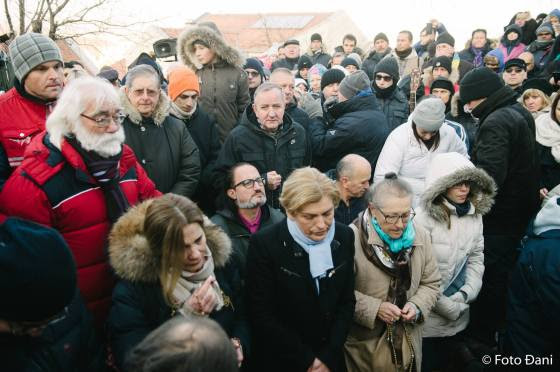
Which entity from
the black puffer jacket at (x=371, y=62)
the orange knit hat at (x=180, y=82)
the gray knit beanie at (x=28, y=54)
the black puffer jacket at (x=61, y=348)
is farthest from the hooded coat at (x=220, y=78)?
the black puffer jacket at (x=371, y=62)

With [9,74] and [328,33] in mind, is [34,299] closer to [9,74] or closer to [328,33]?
[9,74]

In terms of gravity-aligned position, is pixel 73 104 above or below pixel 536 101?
above

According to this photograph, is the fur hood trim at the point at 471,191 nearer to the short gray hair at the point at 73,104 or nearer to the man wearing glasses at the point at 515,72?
the short gray hair at the point at 73,104

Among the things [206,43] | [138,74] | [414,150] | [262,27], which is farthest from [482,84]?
[262,27]

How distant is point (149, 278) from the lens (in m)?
2.21

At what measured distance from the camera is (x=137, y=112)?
3.51 metres

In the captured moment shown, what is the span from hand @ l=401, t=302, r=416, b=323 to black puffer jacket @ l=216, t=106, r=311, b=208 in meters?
1.52

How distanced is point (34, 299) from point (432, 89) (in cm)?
555

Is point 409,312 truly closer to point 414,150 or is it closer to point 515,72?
point 414,150

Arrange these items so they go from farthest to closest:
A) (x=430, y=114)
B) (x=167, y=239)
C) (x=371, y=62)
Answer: (x=371, y=62)
(x=430, y=114)
(x=167, y=239)

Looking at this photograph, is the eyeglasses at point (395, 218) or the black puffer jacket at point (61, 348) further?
the eyeglasses at point (395, 218)

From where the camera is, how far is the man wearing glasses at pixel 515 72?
6555 mm

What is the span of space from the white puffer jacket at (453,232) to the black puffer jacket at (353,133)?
3.24 feet

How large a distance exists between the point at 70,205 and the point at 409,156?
2.80m
